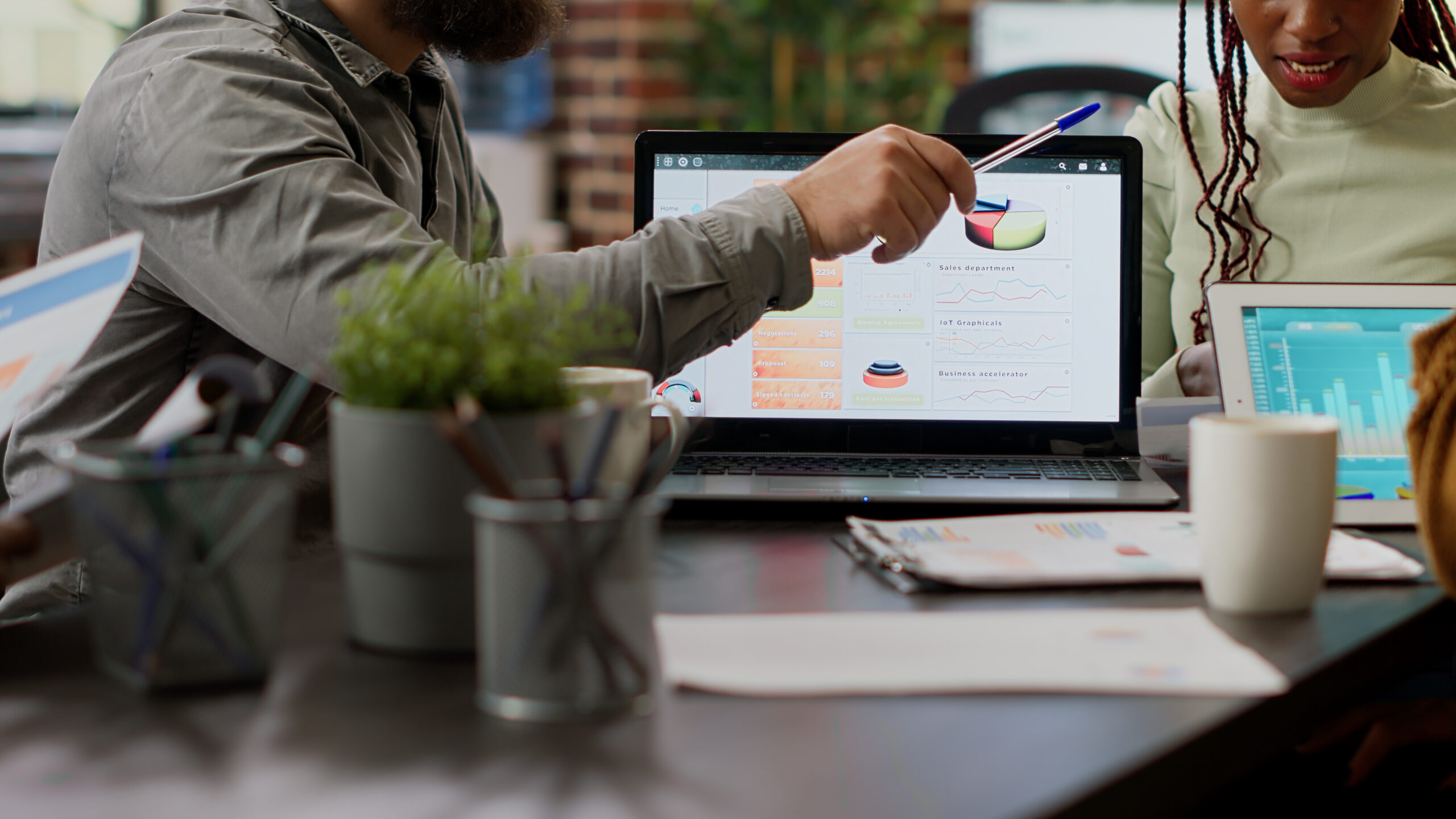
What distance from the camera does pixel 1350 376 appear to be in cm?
91

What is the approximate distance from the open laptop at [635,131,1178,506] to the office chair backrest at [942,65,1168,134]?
0.65 m

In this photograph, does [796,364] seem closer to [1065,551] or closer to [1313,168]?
[1065,551]

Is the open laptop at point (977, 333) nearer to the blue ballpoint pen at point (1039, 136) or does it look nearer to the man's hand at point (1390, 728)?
the blue ballpoint pen at point (1039, 136)

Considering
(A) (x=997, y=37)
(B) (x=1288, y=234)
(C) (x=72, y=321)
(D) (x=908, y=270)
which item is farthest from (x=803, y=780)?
(A) (x=997, y=37)

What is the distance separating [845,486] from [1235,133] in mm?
699

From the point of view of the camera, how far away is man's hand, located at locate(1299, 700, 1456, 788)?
2.54 ft

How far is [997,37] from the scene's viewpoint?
3.33 metres

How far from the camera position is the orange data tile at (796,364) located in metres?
1.06

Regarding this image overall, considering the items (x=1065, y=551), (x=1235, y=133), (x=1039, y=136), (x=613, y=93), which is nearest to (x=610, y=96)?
(x=613, y=93)

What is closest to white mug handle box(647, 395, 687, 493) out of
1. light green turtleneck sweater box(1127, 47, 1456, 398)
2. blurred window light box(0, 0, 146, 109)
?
light green turtleneck sweater box(1127, 47, 1456, 398)

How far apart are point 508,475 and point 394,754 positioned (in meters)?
0.12

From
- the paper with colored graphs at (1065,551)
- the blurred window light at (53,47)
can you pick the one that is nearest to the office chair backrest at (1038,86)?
the paper with colored graphs at (1065,551)

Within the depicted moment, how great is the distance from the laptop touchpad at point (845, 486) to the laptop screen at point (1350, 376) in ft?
0.87

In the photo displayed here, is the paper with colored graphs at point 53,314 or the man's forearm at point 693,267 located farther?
the man's forearm at point 693,267
